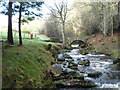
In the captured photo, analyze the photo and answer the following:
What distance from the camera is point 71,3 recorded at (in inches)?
1057

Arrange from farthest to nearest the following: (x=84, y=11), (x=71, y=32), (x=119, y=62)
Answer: (x=71, y=32) → (x=84, y=11) → (x=119, y=62)

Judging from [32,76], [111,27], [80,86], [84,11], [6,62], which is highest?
[84,11]

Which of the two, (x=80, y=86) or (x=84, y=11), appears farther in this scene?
(x=84, y=11)

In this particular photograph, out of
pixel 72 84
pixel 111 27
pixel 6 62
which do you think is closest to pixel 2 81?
pixel 6 62

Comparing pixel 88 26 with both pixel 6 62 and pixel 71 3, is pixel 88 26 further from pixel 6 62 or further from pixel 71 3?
pixel 6 62

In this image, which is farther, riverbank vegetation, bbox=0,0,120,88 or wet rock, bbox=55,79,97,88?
wet rock, bbox=55,79,97,88

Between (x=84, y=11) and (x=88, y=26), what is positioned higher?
(x=84, y=11)

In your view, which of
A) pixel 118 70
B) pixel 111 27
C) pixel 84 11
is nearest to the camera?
pixel 118 70

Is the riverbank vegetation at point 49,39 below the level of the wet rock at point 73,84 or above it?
above

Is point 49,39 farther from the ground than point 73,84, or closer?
farther from the ground

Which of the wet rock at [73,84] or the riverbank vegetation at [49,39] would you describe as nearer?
the riverbank vegetation at [49,39]

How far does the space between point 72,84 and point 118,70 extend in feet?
15.0

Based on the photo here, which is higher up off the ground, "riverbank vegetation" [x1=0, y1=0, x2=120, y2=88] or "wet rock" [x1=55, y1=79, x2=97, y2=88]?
"riverbank vegetation" [x1=0, y1=0, x2=120, y2=88]

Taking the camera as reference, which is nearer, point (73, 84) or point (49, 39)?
point (73, 84)
